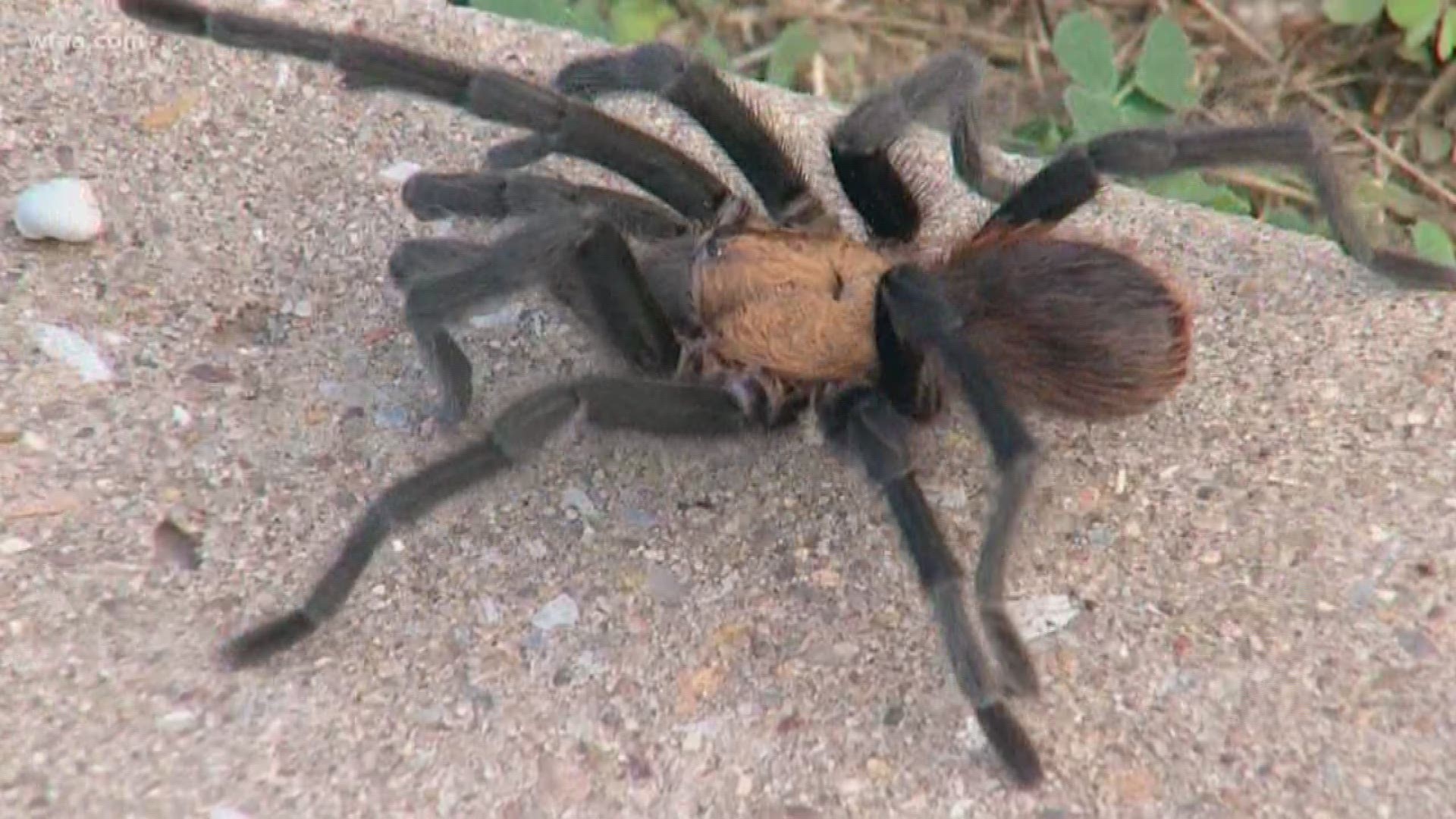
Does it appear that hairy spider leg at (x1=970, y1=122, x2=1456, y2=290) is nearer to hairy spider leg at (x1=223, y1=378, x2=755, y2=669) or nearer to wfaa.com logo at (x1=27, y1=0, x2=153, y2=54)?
hairy spider leg at (x1=223, y1=378, x2=755, y2=669)

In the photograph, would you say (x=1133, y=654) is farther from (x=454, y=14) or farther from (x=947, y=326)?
(x=454, y=14)

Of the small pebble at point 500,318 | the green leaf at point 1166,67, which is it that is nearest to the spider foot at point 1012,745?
the small pebble at point 500,318

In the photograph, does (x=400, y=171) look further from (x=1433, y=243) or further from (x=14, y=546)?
(x=1433, y=243)

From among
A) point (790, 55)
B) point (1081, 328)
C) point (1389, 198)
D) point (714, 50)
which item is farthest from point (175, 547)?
point (1389, 198)

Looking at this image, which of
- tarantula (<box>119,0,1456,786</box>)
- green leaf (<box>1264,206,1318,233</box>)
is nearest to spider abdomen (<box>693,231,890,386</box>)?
tarantula (<box>119,0,1456,786</box>)

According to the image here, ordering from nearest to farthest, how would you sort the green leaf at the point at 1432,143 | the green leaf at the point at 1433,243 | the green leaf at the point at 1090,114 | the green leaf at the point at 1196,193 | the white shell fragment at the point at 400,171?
the white shell fragment at the point at 400,171 → the green leaf at the point at 1433,243 → the green leaf at the point at 1196,193 → the green leaf at the point at 1090,114 → the green leaf at the point at 1432,143

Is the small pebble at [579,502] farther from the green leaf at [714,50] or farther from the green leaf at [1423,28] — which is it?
the green leaf at [1423,28]
